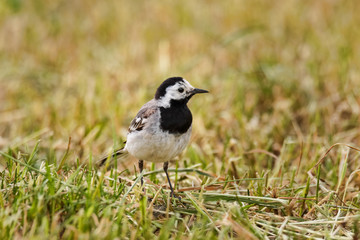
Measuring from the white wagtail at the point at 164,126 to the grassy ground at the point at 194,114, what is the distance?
0.74ft

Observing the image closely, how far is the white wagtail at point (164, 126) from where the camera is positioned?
411 cm

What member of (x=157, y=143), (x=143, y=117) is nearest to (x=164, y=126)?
(x=157, y=143)

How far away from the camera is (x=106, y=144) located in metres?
5.81

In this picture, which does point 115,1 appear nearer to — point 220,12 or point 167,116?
point 220,12

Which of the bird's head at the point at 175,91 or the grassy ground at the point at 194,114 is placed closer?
the grassy ground at the point at 194,114

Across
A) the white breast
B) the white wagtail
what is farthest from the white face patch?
the white breast

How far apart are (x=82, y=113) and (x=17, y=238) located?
356cm

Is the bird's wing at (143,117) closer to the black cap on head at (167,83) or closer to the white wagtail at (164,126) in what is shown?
the white wagtail at (164,126)

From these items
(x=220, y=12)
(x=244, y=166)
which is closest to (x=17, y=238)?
(x=244, y=166)

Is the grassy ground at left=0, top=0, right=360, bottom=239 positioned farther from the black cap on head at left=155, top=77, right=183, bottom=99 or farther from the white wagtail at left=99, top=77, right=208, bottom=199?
the black cap on head at left=155, top=77, right=183, bottom=99

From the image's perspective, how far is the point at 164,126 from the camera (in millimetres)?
4129

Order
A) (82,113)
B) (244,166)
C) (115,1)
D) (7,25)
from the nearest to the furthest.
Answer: (244,166), (82,113), (7,25), (115,1)

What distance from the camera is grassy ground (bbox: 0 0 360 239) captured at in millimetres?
3391

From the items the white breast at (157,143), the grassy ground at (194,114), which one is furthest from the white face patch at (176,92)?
the grassy ground at (194,114)
